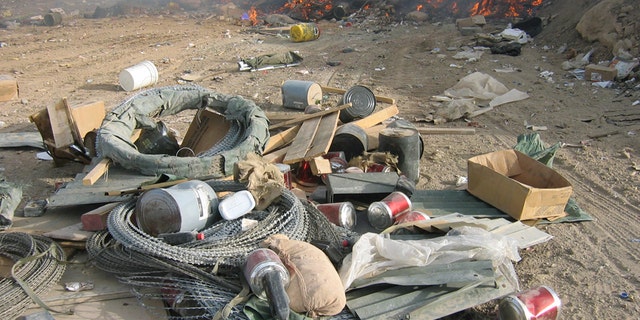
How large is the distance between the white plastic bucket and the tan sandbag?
640cm

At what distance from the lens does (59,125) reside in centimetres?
534

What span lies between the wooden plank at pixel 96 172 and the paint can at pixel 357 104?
2.78 meters

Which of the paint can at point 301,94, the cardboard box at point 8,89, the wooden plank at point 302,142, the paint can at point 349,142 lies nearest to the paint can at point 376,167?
the paint can at point 349,142

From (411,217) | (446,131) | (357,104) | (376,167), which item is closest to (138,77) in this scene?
(357,104)

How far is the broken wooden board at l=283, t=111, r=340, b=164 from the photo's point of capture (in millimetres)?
4906

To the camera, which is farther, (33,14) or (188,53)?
(33,14)

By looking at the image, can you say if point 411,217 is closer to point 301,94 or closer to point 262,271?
point 262,271

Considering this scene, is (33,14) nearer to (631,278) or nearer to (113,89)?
(113,89)

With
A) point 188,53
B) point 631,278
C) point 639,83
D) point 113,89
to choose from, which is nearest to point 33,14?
point 188,53

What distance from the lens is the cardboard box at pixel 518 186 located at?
13.5 feet

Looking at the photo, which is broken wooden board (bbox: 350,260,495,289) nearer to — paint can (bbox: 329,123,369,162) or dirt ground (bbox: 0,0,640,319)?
dirt ground (bbox: 0,0,640,319)

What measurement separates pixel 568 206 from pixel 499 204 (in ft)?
2.03

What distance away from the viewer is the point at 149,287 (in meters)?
3.26

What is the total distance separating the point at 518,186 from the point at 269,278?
2.25 metres
